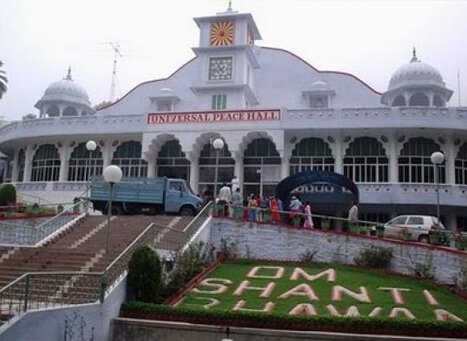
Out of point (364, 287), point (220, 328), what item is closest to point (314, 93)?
point (364, 287)

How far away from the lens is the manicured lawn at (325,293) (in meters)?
14.7

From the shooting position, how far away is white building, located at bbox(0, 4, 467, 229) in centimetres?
2991

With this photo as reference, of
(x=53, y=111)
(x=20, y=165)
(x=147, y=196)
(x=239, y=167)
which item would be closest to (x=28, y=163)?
(x=20, y=165)

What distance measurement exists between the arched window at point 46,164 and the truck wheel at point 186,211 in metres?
13.3

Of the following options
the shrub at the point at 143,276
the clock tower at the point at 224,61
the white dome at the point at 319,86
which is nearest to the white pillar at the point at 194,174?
the clock tower at the point at 224,61

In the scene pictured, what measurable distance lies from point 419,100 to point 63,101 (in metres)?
25.7

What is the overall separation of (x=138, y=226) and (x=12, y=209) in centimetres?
781

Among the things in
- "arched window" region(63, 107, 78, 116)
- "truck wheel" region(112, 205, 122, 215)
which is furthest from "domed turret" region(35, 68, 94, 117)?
"truck wheel" region(112, 205, 122, 215)

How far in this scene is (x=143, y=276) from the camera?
50.1 feet

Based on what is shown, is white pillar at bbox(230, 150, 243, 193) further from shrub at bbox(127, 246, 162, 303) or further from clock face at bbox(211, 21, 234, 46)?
shrub at bbox(127, 246, 162, 303)

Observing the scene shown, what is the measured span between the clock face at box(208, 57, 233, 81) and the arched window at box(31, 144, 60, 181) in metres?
11.1

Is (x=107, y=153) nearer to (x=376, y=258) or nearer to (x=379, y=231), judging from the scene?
(x=379, y=231)

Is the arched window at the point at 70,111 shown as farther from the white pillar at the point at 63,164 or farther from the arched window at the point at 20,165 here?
the white pillar at the point at 63,164

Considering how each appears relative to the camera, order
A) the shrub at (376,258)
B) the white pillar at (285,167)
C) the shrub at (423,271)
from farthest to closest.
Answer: the white pillar at (285,167)
the shrub at (376,258)
the shrub at (423,271)
